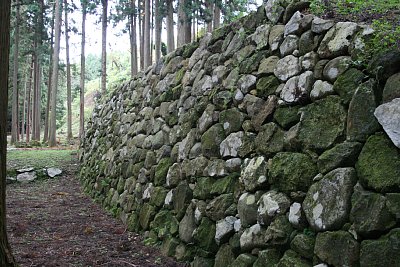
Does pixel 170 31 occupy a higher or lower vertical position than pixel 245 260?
higher

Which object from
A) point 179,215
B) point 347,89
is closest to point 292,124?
point 347,89

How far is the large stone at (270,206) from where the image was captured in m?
2.94

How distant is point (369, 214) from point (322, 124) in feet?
2.71

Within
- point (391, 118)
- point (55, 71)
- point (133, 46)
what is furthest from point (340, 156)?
point (133, 46)

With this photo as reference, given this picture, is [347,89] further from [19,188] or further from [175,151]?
[19,188]

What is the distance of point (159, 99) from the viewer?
6094 mm

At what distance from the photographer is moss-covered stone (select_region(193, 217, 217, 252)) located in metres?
3.71

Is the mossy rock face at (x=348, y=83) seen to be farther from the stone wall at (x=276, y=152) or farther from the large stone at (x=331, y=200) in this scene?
the large stone at (x=331, y=200)

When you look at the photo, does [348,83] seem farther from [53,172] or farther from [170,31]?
[170,31]

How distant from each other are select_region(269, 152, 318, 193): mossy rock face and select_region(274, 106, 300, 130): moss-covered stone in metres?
0.26

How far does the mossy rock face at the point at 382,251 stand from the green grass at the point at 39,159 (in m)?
9.96

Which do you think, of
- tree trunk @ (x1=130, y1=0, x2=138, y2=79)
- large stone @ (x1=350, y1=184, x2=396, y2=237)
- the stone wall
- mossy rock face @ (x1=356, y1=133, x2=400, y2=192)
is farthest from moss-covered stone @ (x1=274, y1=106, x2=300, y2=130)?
tree trunk @ (x1=130, y1=0, x2=138, y2=79)

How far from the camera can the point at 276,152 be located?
321cm

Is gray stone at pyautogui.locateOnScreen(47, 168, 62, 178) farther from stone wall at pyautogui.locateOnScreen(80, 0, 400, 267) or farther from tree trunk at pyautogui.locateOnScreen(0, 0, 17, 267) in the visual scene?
tree trunk at pyautogui.locateOnScreen(0, 0, 17, 267)
